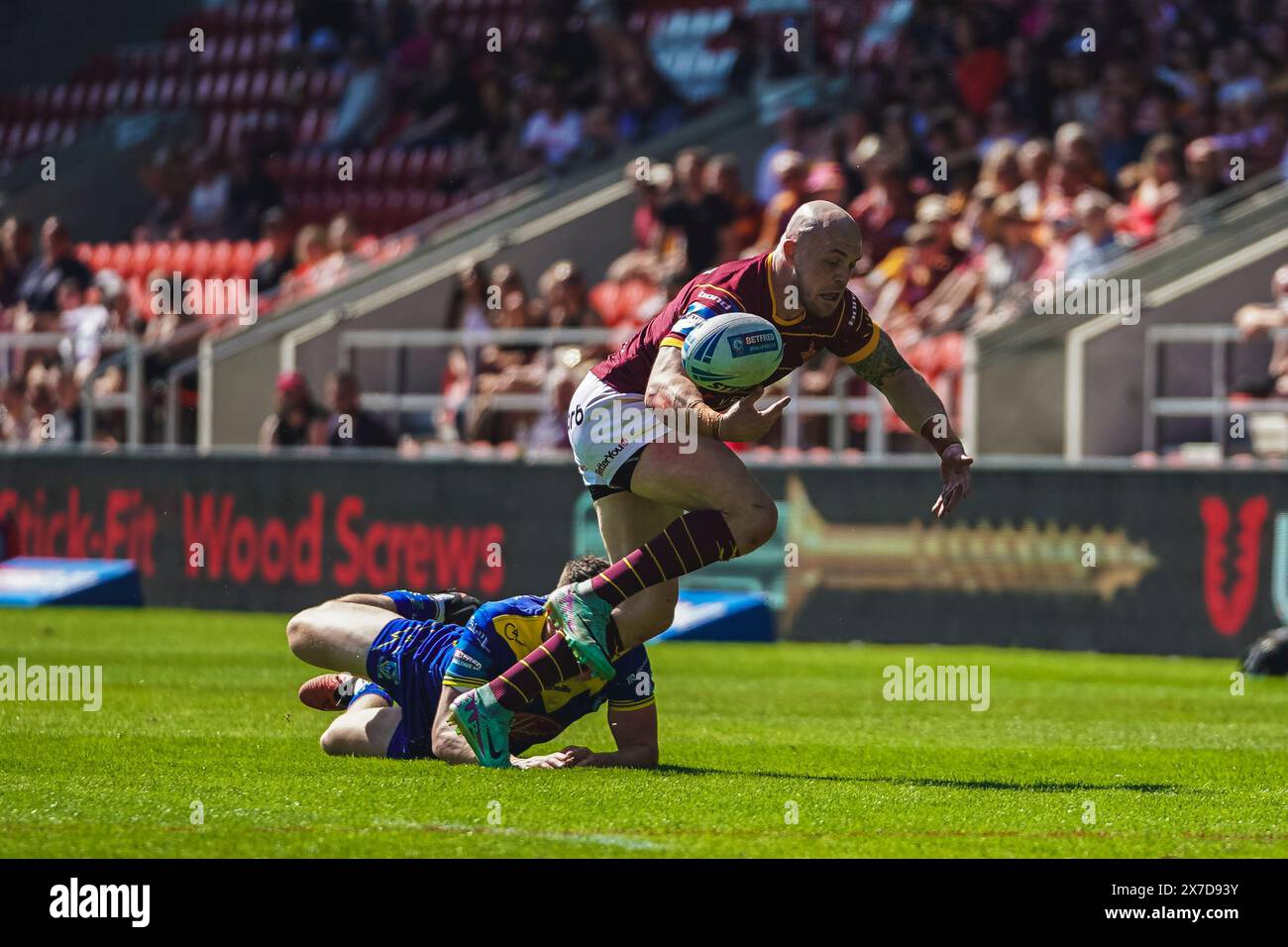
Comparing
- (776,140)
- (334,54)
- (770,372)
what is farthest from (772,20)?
(770,372)

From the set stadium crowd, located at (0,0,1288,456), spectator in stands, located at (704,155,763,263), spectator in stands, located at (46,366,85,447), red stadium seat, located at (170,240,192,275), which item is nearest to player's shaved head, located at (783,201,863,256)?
stadium crowd, located at (0,0,1288,456)

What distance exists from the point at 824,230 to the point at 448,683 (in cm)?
229

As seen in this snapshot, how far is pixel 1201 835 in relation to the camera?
726cm

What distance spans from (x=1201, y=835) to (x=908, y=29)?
54.0ft

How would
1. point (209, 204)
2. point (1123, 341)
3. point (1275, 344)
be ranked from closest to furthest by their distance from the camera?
point (1275, 344), point (1123, 341), point (209, 204)

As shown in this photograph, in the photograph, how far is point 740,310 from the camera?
859 centimetres

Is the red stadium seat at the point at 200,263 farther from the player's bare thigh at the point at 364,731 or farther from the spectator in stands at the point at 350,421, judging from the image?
the player's bare thigh at the point at 364,731

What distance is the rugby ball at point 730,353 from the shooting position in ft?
27.1

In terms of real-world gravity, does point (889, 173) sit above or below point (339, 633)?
above

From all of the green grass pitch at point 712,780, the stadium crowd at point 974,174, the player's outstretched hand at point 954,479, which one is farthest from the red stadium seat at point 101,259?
the player's outstretched hand at point 954,479

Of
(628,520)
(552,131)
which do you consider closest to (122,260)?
(552,131)

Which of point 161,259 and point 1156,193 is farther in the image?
point 161,259

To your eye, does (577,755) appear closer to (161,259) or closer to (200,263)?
(200,263)
